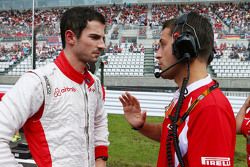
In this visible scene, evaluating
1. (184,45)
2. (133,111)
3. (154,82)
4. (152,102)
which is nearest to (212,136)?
(184,45)

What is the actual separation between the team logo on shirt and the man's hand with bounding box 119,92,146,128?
0.75 m

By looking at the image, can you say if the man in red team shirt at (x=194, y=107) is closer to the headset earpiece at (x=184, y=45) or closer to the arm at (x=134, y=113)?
the headset earpiece at (x=184, y=45)

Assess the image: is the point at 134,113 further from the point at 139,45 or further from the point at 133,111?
the point at 139,45

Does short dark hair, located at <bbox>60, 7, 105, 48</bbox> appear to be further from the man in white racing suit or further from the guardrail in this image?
the guardrail

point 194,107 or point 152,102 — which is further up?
point 194,107

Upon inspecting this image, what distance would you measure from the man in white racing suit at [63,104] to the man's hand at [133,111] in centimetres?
19

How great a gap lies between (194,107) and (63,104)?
72cm

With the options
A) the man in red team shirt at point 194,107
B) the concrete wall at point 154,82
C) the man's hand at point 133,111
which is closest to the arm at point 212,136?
the man in red team shirt at point 194,107

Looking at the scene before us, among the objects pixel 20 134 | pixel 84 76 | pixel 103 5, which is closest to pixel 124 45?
pixel 103 5

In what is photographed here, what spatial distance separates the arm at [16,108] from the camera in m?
1.61

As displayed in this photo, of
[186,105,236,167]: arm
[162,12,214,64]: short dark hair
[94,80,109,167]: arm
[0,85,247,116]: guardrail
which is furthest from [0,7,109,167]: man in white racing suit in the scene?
[0,85,247,116]: guardrail

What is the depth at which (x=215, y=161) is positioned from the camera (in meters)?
1.33

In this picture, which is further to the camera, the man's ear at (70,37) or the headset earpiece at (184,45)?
the man's ear at (70,37)

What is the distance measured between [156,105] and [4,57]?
46.2 ft
